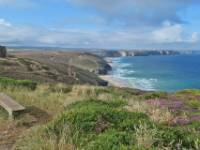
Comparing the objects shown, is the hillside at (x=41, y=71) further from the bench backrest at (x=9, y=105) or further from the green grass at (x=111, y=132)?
the green grass at (x=111, y=132)

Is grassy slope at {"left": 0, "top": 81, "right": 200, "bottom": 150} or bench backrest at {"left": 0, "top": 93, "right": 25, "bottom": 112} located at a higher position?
grassy slope at {"left": 0, "top": 81, "right": 200, "bottom": 150}

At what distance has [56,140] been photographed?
25.5ft

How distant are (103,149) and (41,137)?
1654 mm

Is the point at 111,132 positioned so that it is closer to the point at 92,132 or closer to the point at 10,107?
the point at 92,132

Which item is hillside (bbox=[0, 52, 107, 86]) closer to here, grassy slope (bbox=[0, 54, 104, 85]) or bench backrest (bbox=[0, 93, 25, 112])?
grassy slope (bbox=[0, 54, 104, 85])

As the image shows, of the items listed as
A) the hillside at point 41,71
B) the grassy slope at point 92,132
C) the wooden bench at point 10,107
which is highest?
the grassy slope at point 92,132

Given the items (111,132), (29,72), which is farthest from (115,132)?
(29,72)

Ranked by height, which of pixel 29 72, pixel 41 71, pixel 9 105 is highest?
pixel 9 105

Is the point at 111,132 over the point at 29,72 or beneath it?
over

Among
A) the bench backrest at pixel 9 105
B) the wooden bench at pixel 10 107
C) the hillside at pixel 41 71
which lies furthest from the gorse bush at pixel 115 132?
the hillside at pixel 41 71

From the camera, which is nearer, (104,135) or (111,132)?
(104,135)

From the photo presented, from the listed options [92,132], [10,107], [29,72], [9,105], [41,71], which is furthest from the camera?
[41,71]

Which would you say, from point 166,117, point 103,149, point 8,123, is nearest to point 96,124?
point 103,149

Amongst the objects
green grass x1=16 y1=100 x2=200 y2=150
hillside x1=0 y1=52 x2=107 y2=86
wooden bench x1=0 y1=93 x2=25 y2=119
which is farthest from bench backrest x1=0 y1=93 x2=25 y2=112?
hillside x1=0 y1=52 x2=107 y2=86
